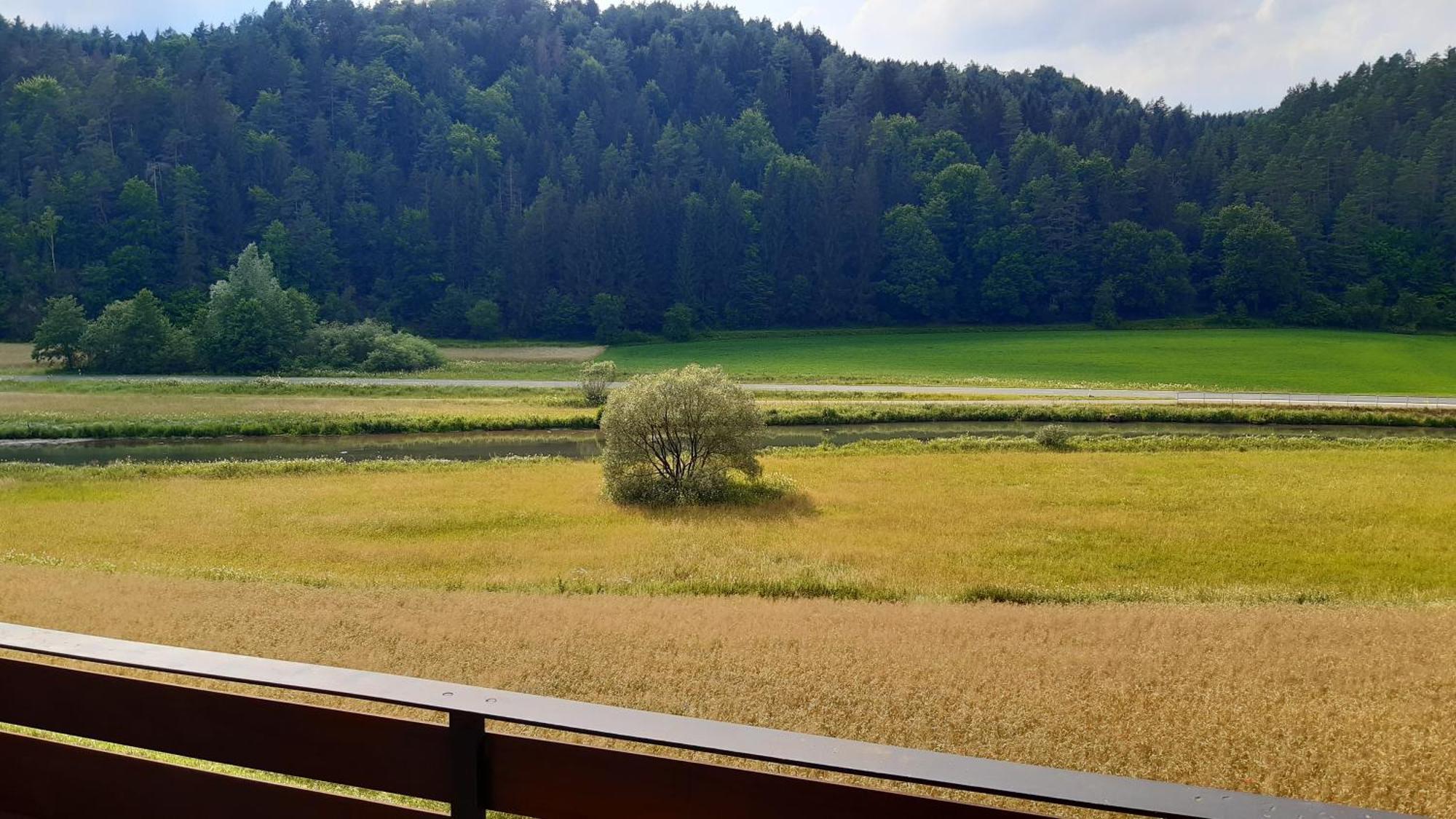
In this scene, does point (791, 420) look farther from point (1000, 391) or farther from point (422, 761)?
point (422, 761)

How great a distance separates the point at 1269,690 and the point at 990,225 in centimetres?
10400

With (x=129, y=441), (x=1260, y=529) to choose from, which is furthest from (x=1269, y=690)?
(x=129, y=441)

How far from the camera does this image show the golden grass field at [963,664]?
779 centimetres

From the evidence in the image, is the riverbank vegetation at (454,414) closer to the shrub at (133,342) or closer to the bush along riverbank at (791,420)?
the bush along riverbank at (791,420)

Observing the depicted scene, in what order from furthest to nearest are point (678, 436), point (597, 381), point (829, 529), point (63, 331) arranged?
point (63, 331)
point (597, 381)
point (678, 436)
point (829, 529)

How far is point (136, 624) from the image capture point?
433 inches

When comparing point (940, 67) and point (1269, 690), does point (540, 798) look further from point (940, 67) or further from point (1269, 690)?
point (940, 67)

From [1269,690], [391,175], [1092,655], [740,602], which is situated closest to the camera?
[1269,690]

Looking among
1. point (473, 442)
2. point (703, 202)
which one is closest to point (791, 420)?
point (473, 442)

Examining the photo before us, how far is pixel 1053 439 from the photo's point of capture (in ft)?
117

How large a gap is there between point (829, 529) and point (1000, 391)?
34.9 m

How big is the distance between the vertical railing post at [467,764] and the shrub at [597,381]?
45.1m

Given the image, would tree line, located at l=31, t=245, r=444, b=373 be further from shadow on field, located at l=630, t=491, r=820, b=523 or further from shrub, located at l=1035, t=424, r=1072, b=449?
shadow on field, located at l=630, t=491, r=820, b=523

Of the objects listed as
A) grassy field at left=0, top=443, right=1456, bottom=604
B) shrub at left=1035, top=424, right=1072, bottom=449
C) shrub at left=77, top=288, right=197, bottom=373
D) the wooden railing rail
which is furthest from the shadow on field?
shrub at left=77, top=288, right=197, bottom=373
